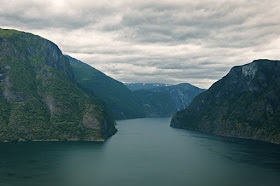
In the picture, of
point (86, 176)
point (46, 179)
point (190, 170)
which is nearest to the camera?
Result: point (46, 179)

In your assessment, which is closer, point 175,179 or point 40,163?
point 175,179

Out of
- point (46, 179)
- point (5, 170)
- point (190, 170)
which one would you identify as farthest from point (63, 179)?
point (190, 170)

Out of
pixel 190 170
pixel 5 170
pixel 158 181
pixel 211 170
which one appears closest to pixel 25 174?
pixel 5 170

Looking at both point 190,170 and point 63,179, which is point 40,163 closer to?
point 63,179

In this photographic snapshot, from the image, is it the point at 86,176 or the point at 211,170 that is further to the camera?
the point at 211,170

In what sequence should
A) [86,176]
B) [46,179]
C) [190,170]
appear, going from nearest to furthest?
[46,179] → [86,176] → [190,170]

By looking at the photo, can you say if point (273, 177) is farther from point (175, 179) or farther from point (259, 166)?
point (175, 179)

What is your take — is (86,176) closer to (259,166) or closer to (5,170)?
(5,170)

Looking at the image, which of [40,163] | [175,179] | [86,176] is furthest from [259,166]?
[40,163]
